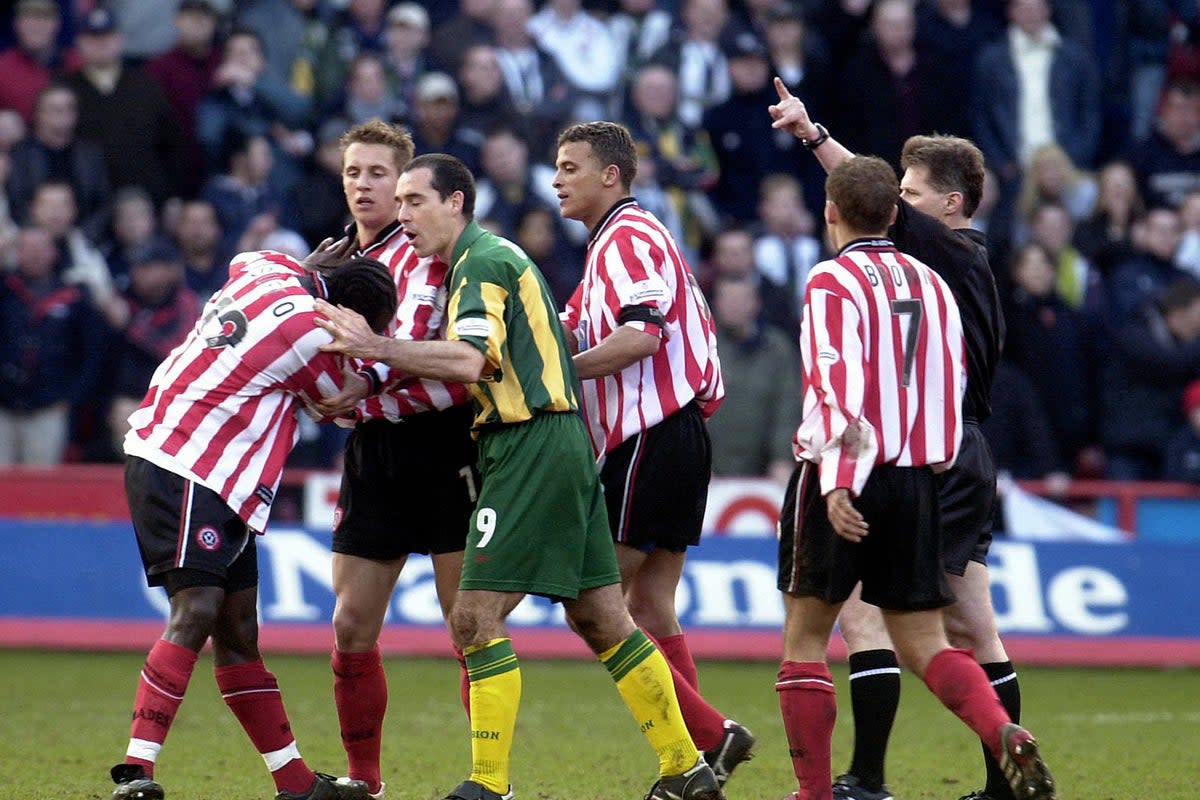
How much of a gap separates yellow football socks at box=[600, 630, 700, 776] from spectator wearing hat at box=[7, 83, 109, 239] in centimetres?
873

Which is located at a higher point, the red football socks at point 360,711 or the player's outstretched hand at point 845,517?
the player's outstretched hand at point 845,517

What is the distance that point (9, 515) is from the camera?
12656 millimetres

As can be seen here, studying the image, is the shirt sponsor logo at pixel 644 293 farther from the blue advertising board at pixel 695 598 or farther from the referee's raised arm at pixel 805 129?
the blue advertising board at pixel 695 598

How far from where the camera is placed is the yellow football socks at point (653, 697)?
6504 millimetres

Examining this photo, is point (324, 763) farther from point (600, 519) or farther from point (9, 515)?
point (9, 515)

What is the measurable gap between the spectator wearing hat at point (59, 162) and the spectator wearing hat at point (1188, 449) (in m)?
7.98

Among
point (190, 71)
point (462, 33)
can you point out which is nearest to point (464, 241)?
point (462, 33)

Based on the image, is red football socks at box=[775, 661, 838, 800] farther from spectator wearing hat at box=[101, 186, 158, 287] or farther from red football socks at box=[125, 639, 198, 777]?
spectator wearing hat at box=[101, 186, 158, 287]

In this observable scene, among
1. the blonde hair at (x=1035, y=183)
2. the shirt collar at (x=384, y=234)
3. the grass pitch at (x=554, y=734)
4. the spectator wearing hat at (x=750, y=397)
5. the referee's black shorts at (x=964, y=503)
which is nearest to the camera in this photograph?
the referee's black shorts at (x=964, y=503)

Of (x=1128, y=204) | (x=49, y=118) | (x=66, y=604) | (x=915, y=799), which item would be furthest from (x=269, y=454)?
(x=1128, y=204)

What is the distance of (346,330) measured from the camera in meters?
6.42

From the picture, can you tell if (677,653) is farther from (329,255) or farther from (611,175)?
(329,255)

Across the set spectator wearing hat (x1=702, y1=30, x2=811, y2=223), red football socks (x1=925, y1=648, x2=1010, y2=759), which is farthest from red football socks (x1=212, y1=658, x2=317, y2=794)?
spectator wearing hat (x1=702, y1=30, x2=811, y2=223)

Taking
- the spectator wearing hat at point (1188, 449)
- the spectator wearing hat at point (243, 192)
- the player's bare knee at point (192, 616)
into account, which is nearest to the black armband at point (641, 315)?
the player's bare knee at point (192, 616)
